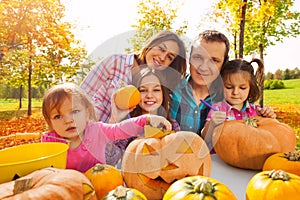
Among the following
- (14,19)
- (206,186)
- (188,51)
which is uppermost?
(14,19)

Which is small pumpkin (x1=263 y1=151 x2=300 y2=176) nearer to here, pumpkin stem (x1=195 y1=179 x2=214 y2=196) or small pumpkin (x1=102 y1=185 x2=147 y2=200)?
pumpkin stem (x1=195 y1=179 x2=214 y2=196)

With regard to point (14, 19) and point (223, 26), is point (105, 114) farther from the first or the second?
point (223, 26)

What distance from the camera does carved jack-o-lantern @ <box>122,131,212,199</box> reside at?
867 mm

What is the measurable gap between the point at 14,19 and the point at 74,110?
3290mm

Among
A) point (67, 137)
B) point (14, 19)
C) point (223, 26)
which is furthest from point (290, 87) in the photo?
point (67, 137)

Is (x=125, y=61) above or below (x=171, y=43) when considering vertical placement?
below

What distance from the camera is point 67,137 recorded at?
1.16 meters

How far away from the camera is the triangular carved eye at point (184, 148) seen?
2.91ft

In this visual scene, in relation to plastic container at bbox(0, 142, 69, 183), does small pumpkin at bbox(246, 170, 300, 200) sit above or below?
below

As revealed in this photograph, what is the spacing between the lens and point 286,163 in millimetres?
985

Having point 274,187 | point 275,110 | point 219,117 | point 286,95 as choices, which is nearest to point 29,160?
point 274,187

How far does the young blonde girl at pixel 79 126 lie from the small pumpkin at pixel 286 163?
456mm

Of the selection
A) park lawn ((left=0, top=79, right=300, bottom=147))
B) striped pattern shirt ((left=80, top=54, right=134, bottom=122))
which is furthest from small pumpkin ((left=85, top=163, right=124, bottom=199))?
park lawn ((left=0, top=79, right=300, bottom=147))

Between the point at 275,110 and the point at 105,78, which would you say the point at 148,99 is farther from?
the point at 275,110
